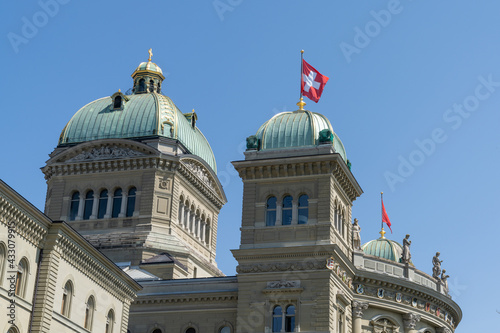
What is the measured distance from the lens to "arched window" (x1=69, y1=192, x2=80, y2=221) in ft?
255

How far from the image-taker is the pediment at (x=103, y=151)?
7725 cm

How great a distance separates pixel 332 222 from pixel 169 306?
13873 millimetres

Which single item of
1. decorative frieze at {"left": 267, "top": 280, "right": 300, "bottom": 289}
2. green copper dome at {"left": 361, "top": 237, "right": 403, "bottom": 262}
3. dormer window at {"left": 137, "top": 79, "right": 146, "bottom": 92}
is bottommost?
decorative frieze at {"left": 267, "top": 280, "right": 300, "bottom": 289}

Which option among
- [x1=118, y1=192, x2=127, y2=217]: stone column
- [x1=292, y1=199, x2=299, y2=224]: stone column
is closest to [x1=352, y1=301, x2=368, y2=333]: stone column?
[x1=292, y1=199, x2=299, y2=224]: stone column

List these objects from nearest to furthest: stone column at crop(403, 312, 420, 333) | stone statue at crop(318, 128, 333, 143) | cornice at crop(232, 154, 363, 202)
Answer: cornice at crop(232, 154, 363, 202)
stone statue at crop(318, 128, 333, 143)
stone column at crop(403, 312, 420, 333)

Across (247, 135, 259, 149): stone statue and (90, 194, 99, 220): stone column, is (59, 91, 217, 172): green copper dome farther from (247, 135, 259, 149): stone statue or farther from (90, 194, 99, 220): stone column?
(247, 135, 259, 149): stone statue

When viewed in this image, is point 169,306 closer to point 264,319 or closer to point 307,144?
point 264,319

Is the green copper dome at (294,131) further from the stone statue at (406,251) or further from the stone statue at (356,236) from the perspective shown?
the stone statue at (406,251)

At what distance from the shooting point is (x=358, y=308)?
6425 cm

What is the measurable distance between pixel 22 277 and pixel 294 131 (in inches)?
1049

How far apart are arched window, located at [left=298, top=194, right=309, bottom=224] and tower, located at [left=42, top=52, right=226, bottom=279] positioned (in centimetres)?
1456

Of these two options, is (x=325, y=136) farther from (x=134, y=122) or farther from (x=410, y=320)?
(x=134, y=122)

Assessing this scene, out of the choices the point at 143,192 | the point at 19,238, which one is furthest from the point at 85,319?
the point at 143,192

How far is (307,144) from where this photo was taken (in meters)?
63.6
